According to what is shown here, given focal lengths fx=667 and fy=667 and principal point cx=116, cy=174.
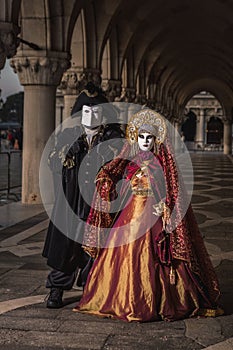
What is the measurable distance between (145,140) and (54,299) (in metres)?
1.67

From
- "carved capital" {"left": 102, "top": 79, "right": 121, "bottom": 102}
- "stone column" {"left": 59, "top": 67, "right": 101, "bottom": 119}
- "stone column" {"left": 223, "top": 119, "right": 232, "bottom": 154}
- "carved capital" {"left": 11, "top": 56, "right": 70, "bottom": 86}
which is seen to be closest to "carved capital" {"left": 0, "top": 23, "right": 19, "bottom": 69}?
"carved capital" {"left": 11, "top": 56, "right": 70, "bottom": 86}

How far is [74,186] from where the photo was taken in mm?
6207

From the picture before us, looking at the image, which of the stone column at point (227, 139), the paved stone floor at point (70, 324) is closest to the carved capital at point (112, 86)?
the paved stone floor at point (70, 324)

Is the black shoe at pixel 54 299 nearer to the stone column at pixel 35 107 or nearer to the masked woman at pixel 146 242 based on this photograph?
the masked woman at pixel 146 242

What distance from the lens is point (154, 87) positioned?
3734 cm

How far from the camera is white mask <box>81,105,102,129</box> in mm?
6234

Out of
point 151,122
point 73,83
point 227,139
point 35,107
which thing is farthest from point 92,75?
point 227,139

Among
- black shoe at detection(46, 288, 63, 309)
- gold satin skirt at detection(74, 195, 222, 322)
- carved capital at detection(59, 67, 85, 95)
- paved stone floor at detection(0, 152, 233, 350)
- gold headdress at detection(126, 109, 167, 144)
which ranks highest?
carved capital at detection(59, 67, 85, 95)

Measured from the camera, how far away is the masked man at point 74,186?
6145 millimetres

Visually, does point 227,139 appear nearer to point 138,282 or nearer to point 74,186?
point 74,186

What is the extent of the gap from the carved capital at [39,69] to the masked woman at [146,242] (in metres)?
8.44

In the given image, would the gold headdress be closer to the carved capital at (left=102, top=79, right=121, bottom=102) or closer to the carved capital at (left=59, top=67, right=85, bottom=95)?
the carved capital at (left=59, top=67, right=85, bottom=95)

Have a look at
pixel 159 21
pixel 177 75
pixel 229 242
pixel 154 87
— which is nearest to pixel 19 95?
pixel 177 75

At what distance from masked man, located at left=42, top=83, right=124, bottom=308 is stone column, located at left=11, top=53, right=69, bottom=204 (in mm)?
8071
